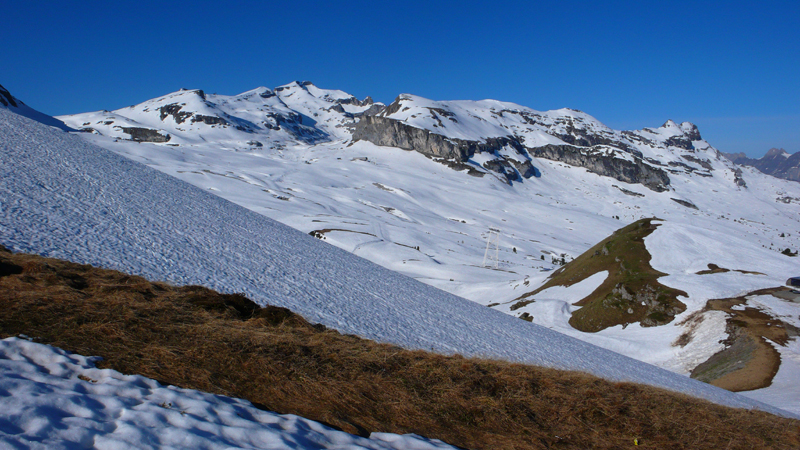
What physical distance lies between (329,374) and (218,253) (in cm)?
932

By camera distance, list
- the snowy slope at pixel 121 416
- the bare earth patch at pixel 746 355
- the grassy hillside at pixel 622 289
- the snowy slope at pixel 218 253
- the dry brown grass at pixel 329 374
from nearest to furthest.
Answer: the snowy slope at pixel 121 416, the dry brown grass at pixel 329 374, the snowy slope at pixel 218 253, the bare earth patch at pixel 746 355, the grassy hillside at pixel 622 289

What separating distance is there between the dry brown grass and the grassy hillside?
1419 inches

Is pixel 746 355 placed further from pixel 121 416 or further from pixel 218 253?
pixel 121 416

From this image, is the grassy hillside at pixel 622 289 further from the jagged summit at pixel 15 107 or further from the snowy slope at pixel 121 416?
the jagged summit at pixel 15 107

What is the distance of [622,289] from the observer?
4578 cm

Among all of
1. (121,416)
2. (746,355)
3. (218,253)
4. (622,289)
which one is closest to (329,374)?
(121,416)

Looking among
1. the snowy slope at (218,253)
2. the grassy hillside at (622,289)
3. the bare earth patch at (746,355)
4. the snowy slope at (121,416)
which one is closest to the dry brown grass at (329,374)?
the snowy slope at (121,416)

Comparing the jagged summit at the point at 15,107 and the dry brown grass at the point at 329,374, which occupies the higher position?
the jagged summit at the point at 15,107

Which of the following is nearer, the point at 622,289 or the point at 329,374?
Answer: the point at 329,374

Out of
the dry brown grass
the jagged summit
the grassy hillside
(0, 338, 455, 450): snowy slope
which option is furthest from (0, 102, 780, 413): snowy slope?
the jagged summit

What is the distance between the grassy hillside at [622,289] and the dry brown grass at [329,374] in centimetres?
3604

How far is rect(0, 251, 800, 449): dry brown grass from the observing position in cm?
635

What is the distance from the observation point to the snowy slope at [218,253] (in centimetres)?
1205

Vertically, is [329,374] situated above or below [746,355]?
above
